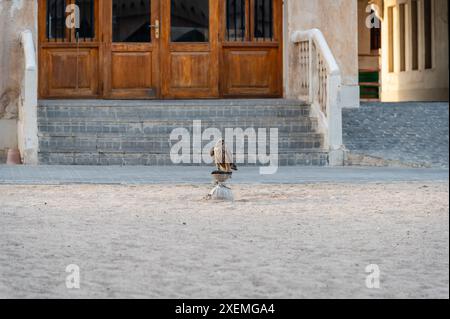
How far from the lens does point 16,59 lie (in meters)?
17.1

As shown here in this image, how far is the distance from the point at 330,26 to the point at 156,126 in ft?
12.8

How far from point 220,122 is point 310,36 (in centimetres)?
208

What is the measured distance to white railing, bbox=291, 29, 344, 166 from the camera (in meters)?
15.6

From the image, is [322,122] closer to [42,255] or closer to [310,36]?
[310,36]

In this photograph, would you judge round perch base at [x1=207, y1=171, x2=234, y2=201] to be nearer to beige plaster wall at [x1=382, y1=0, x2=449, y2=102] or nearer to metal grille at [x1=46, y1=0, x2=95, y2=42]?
metal grille at [x1=46, y1=0, x2=95, y2=42]

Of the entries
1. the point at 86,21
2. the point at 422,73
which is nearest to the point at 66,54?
the point at 86,21

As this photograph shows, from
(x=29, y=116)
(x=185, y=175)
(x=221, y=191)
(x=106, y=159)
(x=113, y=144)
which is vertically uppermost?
(x=29, y=116)

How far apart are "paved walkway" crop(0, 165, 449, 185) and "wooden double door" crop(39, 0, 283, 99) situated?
3388 mm

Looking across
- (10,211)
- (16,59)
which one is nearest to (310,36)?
(16,59)

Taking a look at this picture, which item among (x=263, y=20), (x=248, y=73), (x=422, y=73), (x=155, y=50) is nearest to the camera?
(x=155, y=50)

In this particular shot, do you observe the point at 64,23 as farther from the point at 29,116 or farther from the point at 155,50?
the point at 29,116

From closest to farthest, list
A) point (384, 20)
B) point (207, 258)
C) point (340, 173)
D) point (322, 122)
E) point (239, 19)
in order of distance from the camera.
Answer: point (207, 258) < point (340, 173) < point (322, 122) < point (239, 19) < point (384, 20)

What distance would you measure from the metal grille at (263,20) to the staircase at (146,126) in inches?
71.2

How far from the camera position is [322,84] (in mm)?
16359
